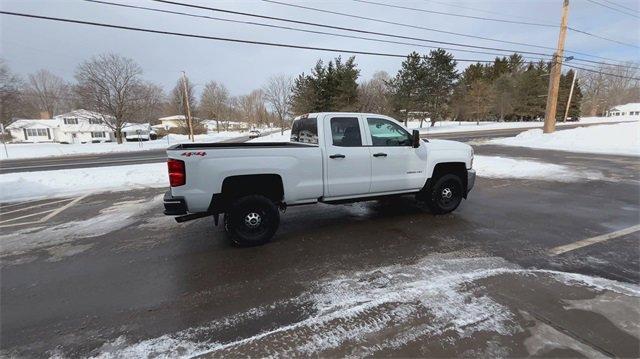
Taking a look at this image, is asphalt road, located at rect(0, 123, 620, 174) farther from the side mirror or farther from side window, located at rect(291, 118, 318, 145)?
the side mirror

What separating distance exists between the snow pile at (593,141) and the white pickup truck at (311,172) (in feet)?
51.3

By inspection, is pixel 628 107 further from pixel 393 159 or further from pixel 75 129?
pixel 75 129

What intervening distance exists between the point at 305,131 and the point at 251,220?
190 centimetres

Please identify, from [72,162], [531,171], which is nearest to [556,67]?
[531,171]

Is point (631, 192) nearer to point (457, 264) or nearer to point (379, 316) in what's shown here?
point (457, 264)

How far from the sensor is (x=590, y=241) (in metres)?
4.94

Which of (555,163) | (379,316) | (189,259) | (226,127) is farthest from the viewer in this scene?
(226,127)

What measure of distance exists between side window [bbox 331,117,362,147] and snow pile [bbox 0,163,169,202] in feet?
23.2

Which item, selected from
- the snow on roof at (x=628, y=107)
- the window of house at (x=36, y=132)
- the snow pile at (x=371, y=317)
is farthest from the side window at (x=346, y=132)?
the snow on roof at (x=628, y=107)

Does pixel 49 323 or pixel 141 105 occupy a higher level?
pixel 141 105

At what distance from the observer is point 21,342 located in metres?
2.89

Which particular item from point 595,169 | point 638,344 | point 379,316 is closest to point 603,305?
point 638,344

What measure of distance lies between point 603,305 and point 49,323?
5.32 metres

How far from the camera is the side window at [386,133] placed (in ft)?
18.8
